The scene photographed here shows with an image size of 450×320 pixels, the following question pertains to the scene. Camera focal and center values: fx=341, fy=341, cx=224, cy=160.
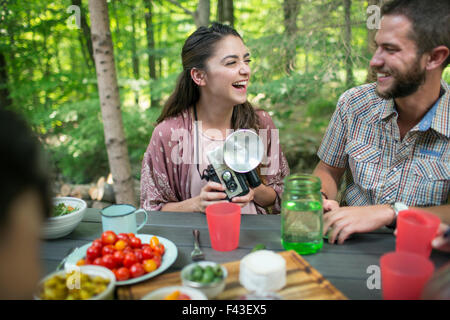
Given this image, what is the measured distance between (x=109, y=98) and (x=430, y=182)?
250 centimetres

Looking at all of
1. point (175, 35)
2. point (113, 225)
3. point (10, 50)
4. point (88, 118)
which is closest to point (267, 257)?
point (113, 225)

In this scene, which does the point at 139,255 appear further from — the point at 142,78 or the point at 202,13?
the point at 142,78

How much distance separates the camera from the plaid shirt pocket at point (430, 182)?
5.54 feet

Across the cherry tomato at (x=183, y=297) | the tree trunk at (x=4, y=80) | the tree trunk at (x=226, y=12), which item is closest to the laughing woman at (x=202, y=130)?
the cherry tomato at (x=183, y=297)

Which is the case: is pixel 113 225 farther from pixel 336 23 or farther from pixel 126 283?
pixel 336 23

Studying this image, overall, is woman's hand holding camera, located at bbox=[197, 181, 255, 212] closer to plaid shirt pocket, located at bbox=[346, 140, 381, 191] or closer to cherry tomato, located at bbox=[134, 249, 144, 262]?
cherry tomato, located at bbox=[134, 249, 144, 262]

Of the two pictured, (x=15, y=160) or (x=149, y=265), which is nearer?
(x=15, y=160)

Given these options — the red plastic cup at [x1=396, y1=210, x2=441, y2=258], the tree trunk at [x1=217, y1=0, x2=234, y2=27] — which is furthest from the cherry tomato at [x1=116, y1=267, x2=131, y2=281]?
the tree trunk at [x1=217, y1=0, x2=234, y2=27]

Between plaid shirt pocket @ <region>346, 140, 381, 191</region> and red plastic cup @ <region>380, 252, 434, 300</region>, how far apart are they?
0.97 m

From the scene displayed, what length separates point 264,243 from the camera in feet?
4.57

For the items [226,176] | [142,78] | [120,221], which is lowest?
[120,221]

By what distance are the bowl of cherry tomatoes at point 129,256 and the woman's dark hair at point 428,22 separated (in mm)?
1490

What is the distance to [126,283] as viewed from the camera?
3.59 ft

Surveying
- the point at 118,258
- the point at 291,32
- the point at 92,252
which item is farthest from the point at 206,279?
the point at 291,32
